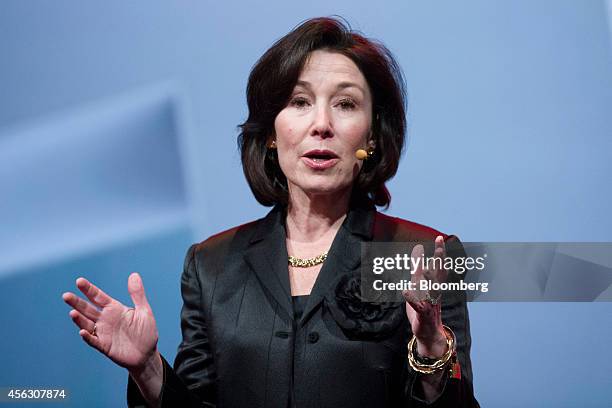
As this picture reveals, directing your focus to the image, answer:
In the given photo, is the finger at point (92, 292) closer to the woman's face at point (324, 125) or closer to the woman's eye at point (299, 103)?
the woman's face at point (324, 125)

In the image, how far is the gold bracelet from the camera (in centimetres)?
175

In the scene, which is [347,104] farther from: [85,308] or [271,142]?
[85,308]

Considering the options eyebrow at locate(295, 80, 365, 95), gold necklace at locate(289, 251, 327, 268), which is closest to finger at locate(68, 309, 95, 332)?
gold necklace at locate(289, 251, 327, 268)

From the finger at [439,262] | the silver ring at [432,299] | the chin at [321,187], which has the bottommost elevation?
the silver ring at [432,299]

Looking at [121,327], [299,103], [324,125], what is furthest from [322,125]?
[121,327]

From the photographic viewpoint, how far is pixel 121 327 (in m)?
1.82

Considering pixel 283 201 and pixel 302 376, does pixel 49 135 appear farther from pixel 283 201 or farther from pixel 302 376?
pixel 302 376

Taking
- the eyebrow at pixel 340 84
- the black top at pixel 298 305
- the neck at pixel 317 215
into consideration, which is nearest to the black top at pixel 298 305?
the black top at pixel 298 305

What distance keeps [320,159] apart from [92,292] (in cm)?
66

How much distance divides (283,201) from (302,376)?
505 mm

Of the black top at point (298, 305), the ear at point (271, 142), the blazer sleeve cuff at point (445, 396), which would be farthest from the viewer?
the ear at point (271, 142)

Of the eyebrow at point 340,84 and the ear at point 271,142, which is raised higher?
the eyebrow at point 340,84

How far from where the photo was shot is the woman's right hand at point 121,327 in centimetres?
178

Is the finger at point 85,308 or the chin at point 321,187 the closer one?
the finger at point 85,308
